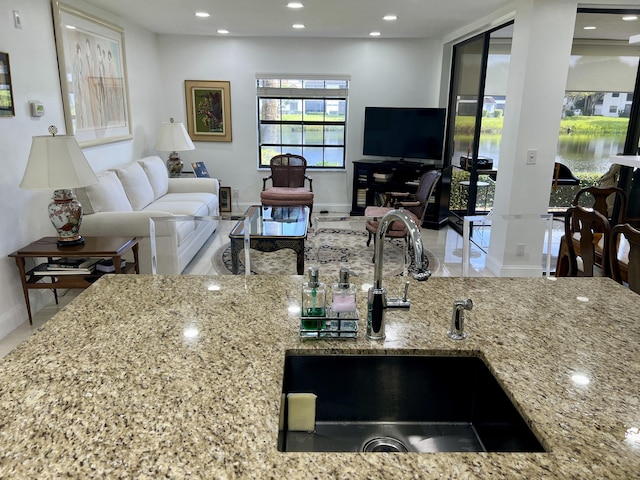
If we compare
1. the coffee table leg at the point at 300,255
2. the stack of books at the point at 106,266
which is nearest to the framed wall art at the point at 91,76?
the stack of books at the point at 106,266

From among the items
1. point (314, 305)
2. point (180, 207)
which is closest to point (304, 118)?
point (180, 207)

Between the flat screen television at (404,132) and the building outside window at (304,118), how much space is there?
0.49 metres

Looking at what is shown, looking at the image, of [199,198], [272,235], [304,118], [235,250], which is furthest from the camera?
[304,118]

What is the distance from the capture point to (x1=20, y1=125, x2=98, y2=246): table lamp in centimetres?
300

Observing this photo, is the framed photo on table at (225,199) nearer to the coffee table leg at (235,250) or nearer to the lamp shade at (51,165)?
the coffee table leg at (235,250)

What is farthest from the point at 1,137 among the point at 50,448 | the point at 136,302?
the point at 50,448

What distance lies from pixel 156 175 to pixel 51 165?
243cm

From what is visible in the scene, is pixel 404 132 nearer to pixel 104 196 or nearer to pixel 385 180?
pixel 385 180

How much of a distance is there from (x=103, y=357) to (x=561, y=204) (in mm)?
6270

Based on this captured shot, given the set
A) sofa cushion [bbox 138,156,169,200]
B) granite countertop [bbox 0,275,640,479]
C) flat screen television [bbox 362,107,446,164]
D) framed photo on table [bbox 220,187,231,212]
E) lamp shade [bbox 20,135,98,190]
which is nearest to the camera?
granite countertop [bbox 0,275,640,479]

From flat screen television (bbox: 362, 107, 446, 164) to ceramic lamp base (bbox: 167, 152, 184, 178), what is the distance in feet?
8.31

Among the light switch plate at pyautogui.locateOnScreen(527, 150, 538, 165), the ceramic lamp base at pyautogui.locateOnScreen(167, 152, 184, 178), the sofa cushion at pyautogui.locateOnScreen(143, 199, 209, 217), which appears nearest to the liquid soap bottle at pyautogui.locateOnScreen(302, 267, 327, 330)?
the light switch plate at pyautogui.locateOnScreen(527, 150, 538, 165)

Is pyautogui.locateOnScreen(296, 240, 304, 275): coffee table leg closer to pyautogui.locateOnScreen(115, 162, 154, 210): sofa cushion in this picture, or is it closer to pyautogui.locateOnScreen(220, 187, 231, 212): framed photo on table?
pyautogui.locateOnScreen(115, 162, 154, 210): sofa cushion

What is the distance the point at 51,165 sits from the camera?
9.92 feet
